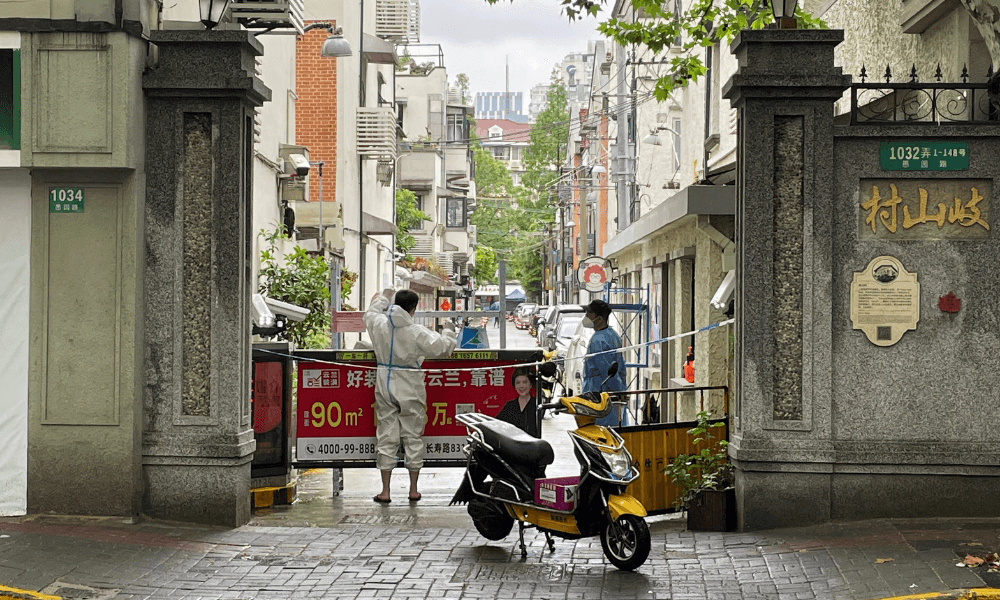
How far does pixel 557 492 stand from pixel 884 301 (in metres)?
2.99

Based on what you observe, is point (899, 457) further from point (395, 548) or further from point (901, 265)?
point (395, 548)

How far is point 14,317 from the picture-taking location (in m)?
9.32

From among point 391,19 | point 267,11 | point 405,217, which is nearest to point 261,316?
point 267,11

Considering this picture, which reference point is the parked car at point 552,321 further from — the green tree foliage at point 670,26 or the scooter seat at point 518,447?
the scooter seat at point 518,447

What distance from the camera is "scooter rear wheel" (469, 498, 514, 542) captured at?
888 centimetres

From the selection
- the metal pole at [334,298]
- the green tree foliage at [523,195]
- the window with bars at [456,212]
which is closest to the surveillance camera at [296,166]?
the metal pole at [334,298]

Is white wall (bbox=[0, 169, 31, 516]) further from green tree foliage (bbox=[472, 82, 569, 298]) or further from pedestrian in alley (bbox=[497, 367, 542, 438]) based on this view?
green tree foliage (bbox=[472, 82, 569, 298])

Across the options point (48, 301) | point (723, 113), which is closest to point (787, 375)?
point (48, 301)

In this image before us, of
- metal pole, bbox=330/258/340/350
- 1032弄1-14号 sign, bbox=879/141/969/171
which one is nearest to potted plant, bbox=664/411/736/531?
1032弄1-14号 sign, bbox=879/141/969/171

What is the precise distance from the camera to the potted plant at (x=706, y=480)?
9.26 meters

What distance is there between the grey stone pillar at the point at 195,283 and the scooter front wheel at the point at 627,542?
3150 mm

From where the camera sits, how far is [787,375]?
9.06 metres

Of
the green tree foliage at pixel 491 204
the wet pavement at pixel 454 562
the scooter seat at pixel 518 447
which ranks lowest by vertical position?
the wet pavement at pixel 454 562

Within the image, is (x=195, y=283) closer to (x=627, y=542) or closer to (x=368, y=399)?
(x=368, y=399)
